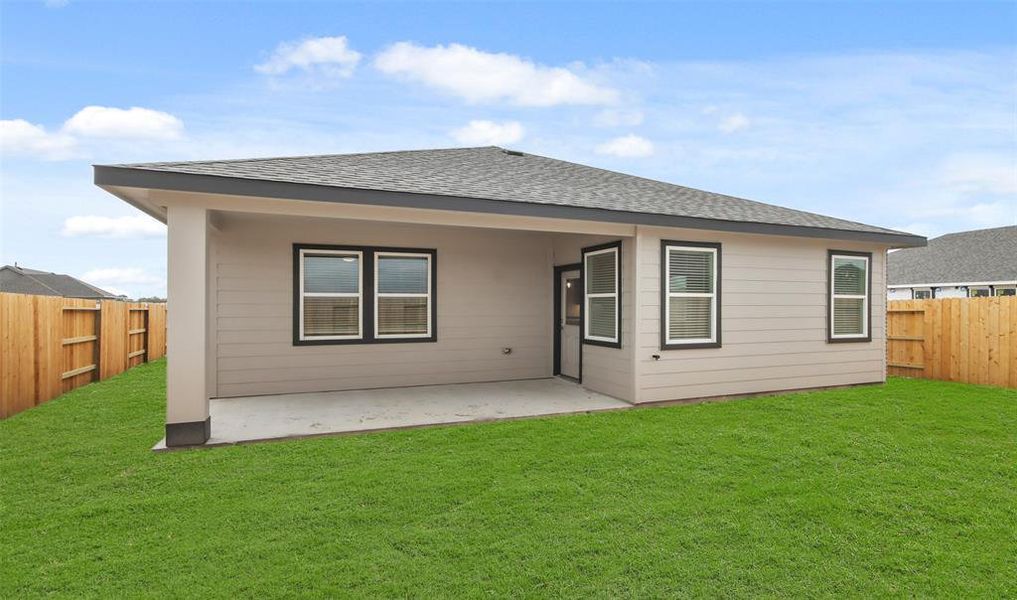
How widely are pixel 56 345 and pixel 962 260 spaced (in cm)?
3172

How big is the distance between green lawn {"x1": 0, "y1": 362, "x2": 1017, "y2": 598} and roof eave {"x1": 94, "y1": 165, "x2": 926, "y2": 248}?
234cm

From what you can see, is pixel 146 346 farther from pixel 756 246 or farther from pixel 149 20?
pixel 756 246

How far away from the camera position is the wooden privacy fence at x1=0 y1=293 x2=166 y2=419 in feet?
20.8

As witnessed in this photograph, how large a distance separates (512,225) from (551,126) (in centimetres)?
1110

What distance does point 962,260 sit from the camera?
2364 cm

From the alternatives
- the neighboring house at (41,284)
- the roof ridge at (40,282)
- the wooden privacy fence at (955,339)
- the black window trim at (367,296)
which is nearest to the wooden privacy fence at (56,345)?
the black window trim at (367,296)

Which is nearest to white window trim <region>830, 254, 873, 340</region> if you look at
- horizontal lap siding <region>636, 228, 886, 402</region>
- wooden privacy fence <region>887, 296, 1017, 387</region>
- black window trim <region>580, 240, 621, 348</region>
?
horizontal lap siding <region>636, 228, 886, 402</region>

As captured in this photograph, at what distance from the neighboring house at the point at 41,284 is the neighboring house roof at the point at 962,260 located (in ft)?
138

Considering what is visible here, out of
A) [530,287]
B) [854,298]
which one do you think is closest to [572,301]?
[530,287]

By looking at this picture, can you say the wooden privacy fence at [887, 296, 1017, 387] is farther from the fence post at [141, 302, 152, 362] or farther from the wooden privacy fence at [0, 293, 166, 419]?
the fence post at [141, 302, 152, 362]

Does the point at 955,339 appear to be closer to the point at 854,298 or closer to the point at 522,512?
the point at 854,298

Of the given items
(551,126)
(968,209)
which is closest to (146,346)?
(551,126)

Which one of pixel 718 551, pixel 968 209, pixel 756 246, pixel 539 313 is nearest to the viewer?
pixel 718 551

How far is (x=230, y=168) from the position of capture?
5.18 m
